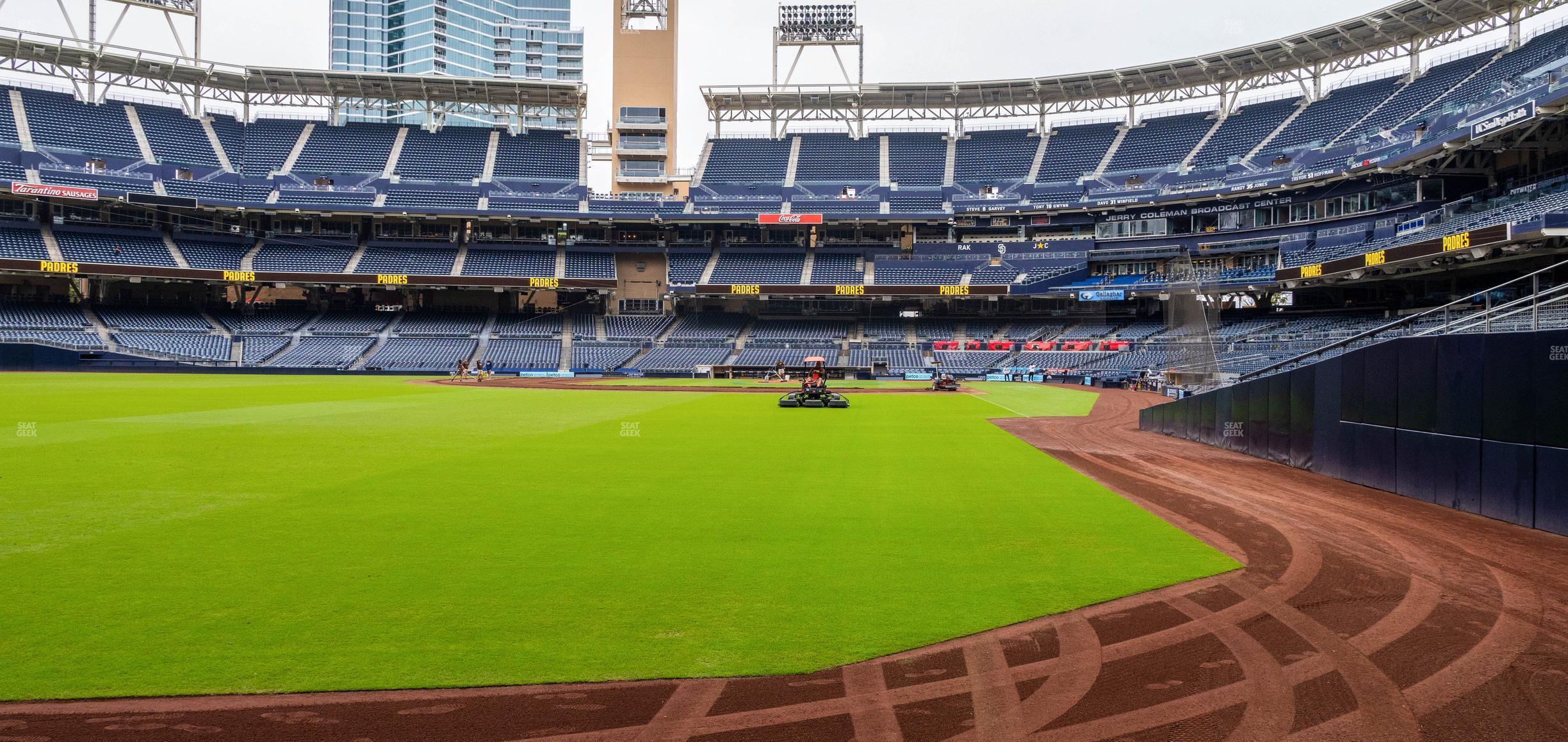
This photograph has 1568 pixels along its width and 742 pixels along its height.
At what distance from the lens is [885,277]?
70.2 metres

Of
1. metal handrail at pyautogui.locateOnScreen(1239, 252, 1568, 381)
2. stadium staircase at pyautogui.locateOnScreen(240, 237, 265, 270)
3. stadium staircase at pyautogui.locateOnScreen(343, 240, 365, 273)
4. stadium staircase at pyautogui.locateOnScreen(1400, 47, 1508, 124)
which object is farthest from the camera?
stadium staircase at pyautogui.locateOnScreen(343, 240, 365, 273)

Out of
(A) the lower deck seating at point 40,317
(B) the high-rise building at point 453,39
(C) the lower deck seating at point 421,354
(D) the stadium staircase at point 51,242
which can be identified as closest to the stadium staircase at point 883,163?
(C) the lower deck seating at point 421,354

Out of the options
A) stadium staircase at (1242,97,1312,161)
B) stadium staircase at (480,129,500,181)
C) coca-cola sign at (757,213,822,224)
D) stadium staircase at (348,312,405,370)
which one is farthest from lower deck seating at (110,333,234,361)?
stadium staircase at (1242,97,1312,161)

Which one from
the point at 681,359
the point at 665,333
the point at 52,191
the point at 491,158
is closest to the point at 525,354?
the point at 665,333

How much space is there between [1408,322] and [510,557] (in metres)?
14.3

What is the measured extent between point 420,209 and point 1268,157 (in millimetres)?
66637

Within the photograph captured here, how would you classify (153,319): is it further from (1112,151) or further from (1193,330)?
(1112,151)

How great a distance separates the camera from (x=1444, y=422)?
451 inches

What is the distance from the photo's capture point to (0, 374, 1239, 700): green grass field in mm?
5066

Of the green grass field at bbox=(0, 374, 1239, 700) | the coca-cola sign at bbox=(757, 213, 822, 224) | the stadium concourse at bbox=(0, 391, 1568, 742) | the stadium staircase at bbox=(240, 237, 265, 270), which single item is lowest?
the stadium concourse at bbox=(0, 391, 1568, 742)

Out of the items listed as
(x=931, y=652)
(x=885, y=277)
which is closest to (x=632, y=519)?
(x=931, y=652)

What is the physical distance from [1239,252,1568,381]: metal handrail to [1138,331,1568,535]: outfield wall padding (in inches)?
11.8

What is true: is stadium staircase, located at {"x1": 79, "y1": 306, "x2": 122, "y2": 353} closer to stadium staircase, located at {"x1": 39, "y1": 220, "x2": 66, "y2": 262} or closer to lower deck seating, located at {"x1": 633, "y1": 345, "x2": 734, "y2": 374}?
stadium staircase, located at {"x1": 39, "y1": 220, "x2": 66, "y2": 262}

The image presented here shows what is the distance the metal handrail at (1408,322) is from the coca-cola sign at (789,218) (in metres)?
52.9
